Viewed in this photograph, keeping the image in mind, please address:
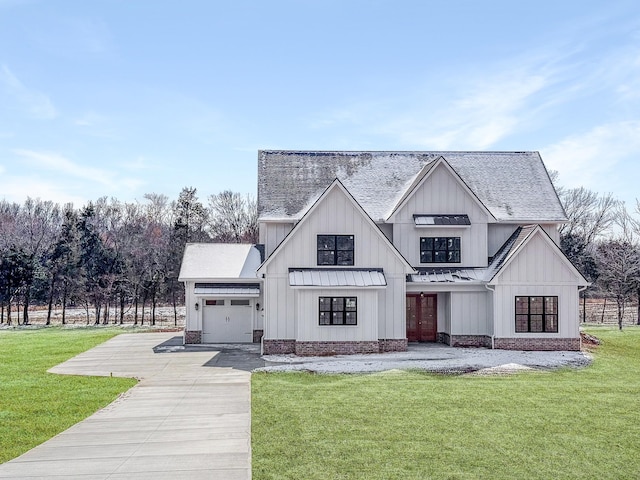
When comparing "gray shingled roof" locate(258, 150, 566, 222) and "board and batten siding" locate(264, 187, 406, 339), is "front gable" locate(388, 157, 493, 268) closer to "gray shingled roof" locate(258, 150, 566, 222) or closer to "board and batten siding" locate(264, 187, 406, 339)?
"gray shingled roof" locate(258, 150, 566, 222)

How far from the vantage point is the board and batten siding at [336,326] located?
23031 millimetres

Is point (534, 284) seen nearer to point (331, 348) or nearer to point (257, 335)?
point (331, 348)

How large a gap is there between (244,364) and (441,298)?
9.92 metres

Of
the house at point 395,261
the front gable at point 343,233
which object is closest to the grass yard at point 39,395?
the house at point 395,261

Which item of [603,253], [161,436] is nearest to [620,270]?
[603,253]

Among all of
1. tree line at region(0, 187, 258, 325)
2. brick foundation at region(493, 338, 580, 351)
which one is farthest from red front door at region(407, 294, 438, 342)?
tree line at region(0, 187, 258, 325)

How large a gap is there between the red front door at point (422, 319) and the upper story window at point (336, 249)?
418 cm

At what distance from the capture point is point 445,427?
11.5 meters

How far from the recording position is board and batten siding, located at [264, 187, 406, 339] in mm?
23812

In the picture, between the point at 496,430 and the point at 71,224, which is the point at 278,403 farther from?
the point at 71,224

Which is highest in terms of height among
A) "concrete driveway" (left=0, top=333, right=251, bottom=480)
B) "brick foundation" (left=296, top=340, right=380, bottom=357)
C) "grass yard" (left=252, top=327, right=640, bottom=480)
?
"brick foundation" (left=296, top=340, right=380, bottom=357)

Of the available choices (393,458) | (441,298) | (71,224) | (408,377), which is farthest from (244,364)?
(71,224)

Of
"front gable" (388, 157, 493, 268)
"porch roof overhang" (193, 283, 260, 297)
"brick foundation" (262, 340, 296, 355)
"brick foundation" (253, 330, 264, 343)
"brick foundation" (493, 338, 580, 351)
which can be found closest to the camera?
"brick foundation" (262, 340, 296, 355)

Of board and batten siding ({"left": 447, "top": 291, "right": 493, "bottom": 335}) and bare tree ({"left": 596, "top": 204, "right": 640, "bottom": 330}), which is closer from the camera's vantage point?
board and batten siding ({"left": 447, "top": 291, "right": 493, "bottom": 335})
